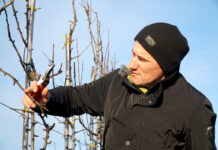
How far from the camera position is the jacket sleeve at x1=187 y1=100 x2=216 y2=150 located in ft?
7.48

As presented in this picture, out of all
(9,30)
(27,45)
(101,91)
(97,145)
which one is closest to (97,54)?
(97,145)

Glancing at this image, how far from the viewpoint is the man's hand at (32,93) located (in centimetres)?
217

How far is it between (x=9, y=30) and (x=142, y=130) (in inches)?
56.1

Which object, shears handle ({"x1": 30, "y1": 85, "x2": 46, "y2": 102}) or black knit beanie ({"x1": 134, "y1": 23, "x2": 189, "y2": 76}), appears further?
black knit beanie ({"x1": 134, "y1": 23, "x2": 189, "y2": 76})

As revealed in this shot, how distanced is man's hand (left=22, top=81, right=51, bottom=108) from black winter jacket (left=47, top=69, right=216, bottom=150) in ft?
0.18

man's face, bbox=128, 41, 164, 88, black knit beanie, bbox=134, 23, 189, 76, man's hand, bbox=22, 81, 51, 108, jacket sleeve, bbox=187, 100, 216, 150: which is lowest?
jacket sleeve, bbox=187, 100, 216, 150

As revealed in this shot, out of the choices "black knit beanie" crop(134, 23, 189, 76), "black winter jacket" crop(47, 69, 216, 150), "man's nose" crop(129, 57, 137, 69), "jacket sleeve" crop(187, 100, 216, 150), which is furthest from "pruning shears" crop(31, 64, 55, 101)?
"jacket sleeve" crop(187, 100, 216, 150)

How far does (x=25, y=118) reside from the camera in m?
3.54

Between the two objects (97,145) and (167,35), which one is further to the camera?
(97,145)

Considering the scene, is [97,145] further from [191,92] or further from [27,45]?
[191,92]

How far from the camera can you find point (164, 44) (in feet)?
7.79

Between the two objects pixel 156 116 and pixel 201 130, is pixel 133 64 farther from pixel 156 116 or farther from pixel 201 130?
pixel 201 130

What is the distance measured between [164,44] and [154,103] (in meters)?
0.39

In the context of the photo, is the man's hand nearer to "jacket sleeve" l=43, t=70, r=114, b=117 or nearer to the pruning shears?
the pruning shears
